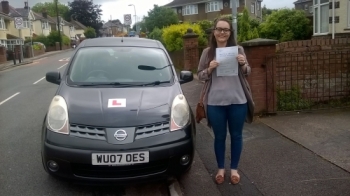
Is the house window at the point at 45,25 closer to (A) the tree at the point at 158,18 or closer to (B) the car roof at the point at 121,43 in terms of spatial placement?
(A) the tree at the point at 158,18

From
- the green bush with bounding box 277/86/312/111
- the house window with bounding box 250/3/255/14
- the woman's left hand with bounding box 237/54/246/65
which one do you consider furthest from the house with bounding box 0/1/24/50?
the woman's left hand with bounding box 237/54/246/65

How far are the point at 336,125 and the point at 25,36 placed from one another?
202 feet

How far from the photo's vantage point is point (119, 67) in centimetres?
489

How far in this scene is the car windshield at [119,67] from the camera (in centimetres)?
464

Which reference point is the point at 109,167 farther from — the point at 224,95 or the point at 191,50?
the point at 191,50

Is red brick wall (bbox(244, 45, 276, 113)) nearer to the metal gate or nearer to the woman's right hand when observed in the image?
the metal gate

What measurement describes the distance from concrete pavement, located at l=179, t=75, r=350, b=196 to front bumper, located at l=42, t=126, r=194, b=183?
19.4 inches

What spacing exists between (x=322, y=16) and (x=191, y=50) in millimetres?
5851

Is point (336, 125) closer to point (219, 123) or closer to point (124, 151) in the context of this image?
point (219, 123)

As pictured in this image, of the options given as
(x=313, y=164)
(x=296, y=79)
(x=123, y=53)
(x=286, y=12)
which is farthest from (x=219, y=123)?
(x=286, y=12)

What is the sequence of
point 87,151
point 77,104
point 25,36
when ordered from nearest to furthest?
point 87,151, point 77,104, point 25,36

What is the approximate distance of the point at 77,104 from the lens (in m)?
3.93

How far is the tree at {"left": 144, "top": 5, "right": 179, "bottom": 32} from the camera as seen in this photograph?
43344 millimetres

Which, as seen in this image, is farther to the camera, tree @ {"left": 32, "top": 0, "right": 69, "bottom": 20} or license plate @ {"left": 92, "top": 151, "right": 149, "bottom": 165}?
tree @ {"left": 32, "top": 0, "right": 69, "bottom": 20}
